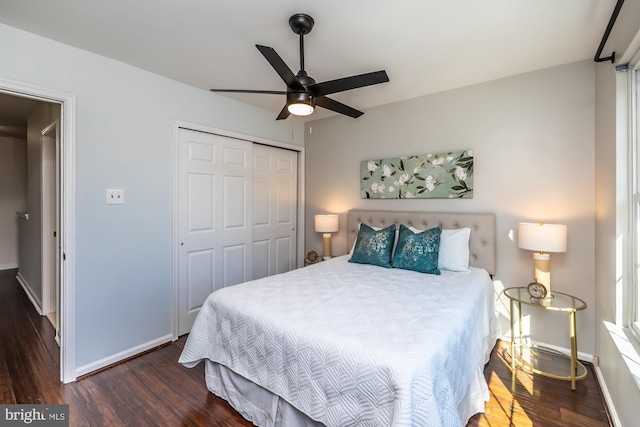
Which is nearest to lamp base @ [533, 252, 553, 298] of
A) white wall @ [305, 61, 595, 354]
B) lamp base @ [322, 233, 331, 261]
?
white wall @ [305, 61, 595, 354]

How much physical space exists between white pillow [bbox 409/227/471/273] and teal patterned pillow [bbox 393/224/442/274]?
0.32 ft

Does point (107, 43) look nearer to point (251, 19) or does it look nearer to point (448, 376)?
point (251, 19)

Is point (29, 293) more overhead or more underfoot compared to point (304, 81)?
more underfoot

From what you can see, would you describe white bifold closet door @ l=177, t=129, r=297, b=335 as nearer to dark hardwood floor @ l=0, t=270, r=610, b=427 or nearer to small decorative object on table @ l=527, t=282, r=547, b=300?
dark hardwood floor @ l=0, t=270, r=610, b=427

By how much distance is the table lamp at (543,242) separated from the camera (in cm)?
221

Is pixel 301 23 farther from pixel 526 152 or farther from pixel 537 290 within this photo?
pixel 537 290

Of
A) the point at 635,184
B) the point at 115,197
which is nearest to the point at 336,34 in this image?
the point at 635,184

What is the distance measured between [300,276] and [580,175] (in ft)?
7.83

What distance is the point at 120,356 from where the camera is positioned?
2480 mm

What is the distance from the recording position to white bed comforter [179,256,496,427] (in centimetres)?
119

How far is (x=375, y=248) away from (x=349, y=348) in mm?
1594

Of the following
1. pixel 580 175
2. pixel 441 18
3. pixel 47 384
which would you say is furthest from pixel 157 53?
pixel 580 175

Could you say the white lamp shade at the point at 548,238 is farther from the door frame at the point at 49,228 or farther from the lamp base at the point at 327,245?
the door frame at the point at 49,228

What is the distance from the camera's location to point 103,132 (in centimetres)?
235
